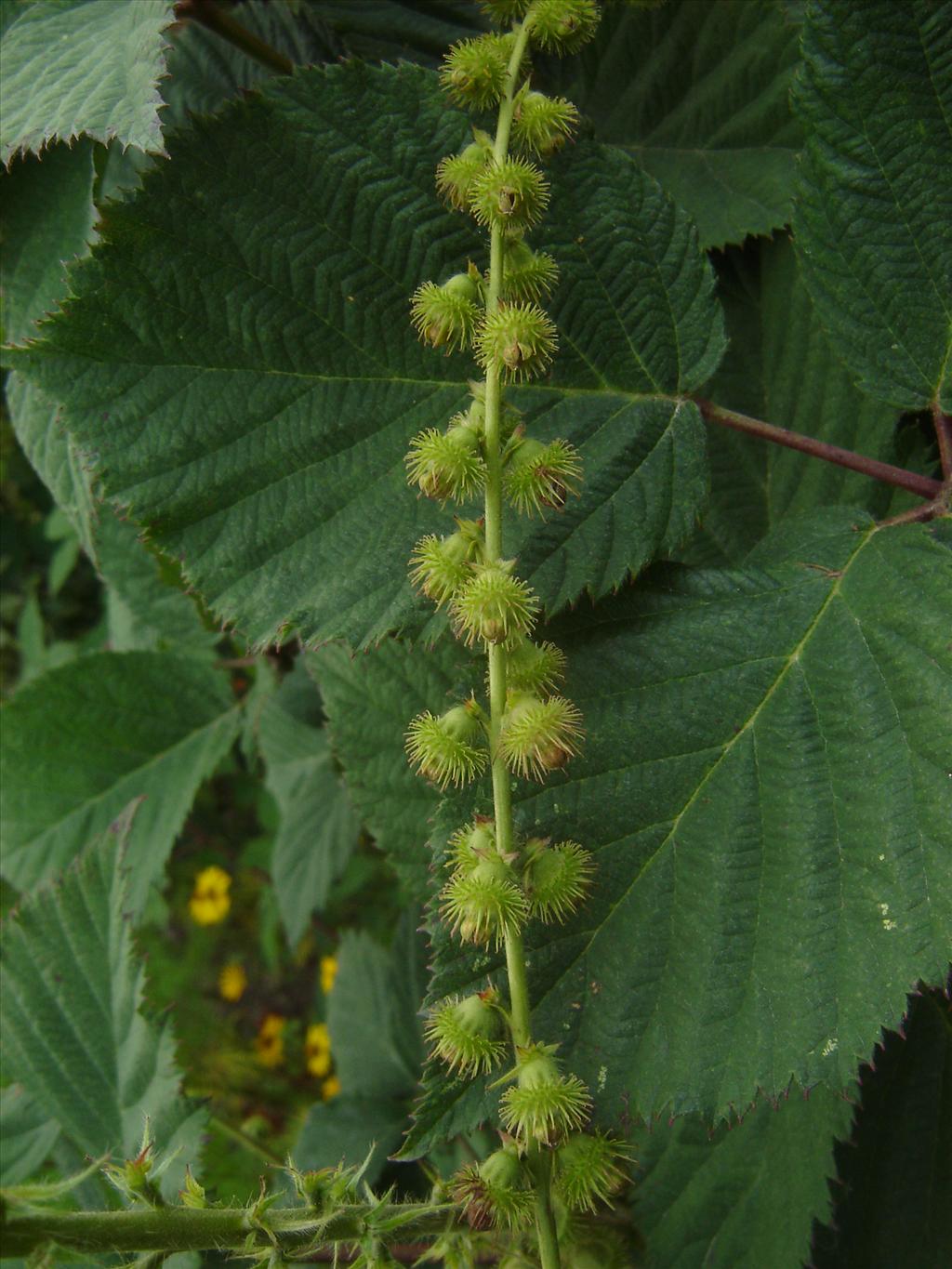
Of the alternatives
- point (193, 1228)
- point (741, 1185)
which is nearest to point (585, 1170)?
point (193, 1228)

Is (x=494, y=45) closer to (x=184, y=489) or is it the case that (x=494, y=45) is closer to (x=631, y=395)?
(x=631, y=395)

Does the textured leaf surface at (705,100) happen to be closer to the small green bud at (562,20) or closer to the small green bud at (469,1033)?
the small green bud at (562,20)

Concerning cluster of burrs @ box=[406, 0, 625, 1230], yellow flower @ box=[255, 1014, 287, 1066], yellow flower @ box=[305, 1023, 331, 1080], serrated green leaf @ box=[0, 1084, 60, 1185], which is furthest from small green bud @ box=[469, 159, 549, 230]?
yellow flower @ box=[255, 1014, 287, 1066]

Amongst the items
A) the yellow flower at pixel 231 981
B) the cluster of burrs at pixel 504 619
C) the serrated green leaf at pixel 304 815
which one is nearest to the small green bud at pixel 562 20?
the cluster of burrs at pixel 504 619

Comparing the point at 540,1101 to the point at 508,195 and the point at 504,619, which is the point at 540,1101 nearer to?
the point at 504,619

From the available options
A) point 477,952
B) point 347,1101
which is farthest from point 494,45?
point 347,1101

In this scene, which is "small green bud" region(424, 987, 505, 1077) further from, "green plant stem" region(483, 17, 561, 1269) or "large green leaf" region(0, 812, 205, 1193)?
"large green leaf" region(0, 812, 205, 1193)
